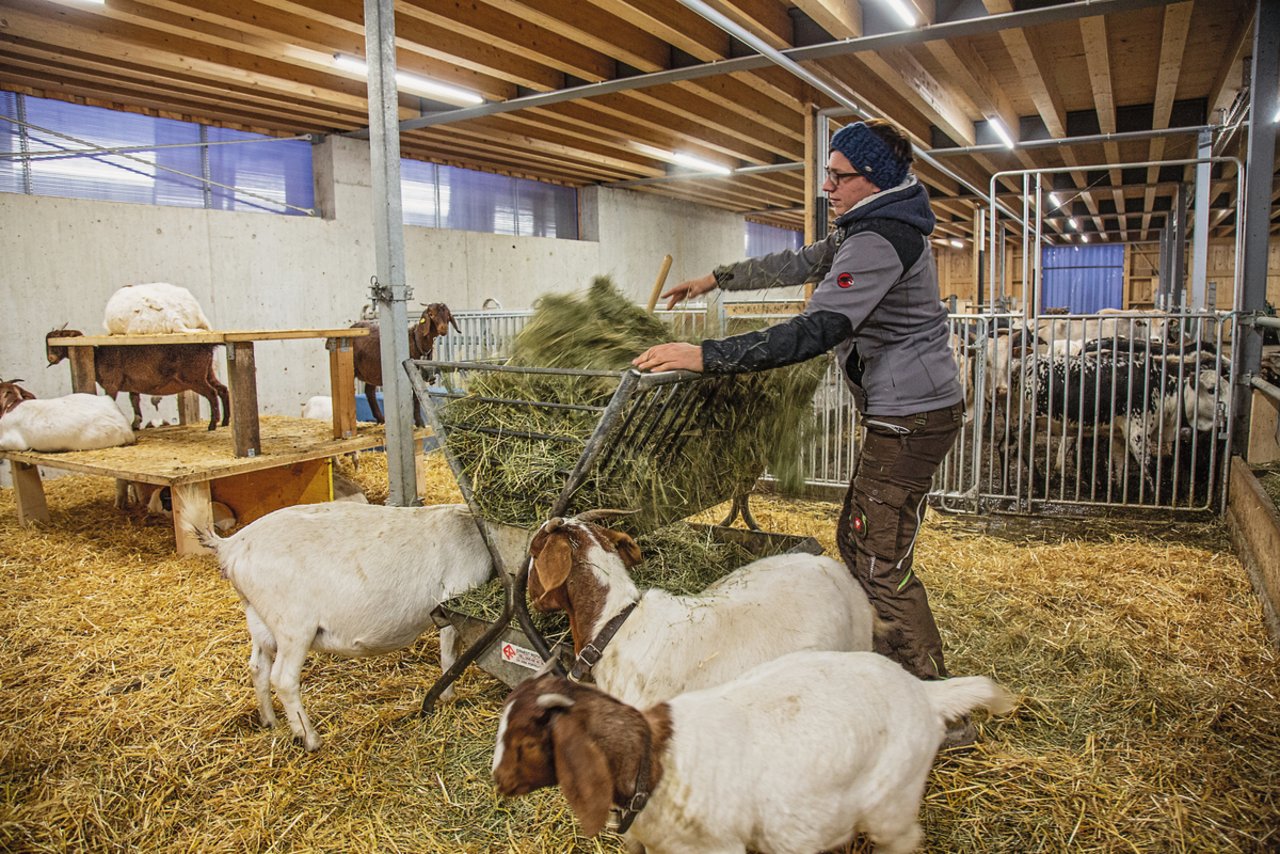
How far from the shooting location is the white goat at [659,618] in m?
2.60

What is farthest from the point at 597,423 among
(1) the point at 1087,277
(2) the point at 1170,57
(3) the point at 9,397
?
(1) the point at 1087,277

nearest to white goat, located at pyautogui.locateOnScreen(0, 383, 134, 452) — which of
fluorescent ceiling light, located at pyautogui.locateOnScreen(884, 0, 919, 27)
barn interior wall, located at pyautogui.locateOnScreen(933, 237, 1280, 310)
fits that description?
fluorescent ceiling light, located at pyautogui.locateOnScreen(884, 0, 919, 27)

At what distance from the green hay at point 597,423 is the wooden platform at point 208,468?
231 centimetres

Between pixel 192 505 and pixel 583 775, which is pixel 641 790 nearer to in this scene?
pixel 583 775

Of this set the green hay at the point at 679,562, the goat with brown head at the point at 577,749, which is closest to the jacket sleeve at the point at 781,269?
the green hay at the point at 679,562

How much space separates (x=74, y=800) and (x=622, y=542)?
6.88ft

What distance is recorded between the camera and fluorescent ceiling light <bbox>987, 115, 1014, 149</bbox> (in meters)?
10.0

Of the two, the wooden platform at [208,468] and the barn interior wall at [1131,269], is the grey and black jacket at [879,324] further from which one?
the barn interior wall at [1131,269]

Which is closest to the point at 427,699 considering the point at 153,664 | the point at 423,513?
the point at 423,513

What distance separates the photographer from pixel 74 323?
8719mm

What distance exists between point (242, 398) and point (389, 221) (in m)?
2.11

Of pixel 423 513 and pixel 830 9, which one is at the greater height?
pixel 830 9

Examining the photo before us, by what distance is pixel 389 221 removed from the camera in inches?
162

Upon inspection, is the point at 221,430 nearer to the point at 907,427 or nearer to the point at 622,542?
the point at 622,542
